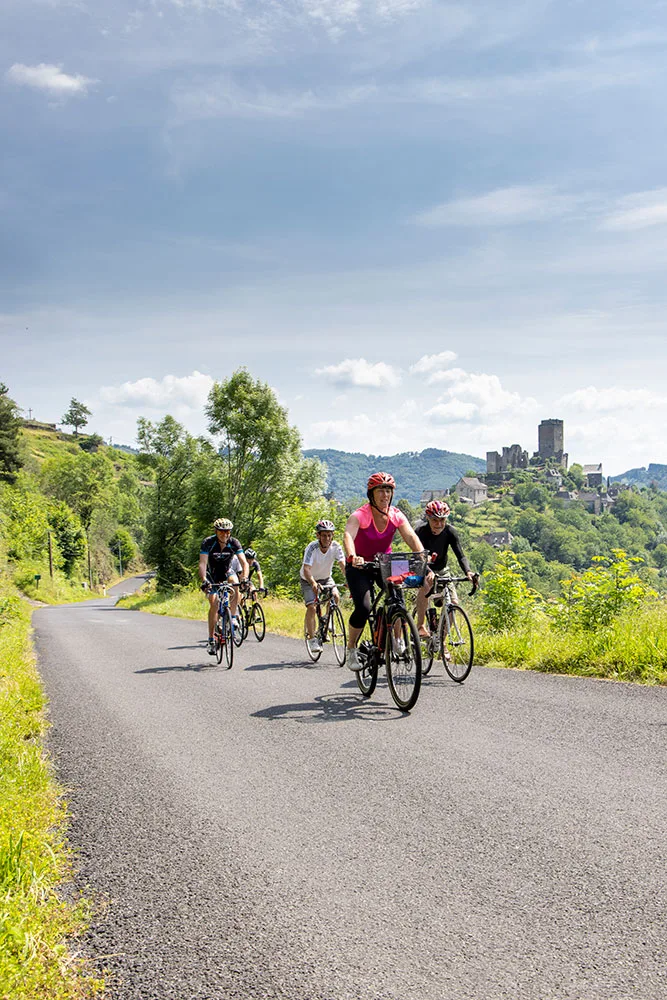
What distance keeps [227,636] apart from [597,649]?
18.2 ft

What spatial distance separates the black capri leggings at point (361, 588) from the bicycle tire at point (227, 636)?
4.16 metres

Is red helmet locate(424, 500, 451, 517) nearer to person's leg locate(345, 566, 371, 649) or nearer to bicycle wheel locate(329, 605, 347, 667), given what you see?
person's leg locate(345, 566, 371, 649)

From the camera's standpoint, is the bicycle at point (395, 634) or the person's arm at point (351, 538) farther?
the person's arm at point (351, 538)

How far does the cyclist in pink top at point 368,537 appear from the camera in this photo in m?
7.63

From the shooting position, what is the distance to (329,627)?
11.5 m

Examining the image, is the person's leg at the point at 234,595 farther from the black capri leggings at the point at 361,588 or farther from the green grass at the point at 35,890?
the green grass at the point at 35,890

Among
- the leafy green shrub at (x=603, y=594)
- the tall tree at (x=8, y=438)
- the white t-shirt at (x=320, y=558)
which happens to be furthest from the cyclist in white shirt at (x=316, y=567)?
the tall tree at (x=8, y=438)

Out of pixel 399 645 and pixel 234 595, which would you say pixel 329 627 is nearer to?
pixel 234 595

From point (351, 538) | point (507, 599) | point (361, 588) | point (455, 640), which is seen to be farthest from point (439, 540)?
point (507, 599)

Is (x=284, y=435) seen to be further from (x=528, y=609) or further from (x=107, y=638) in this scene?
(x=528, y=609)

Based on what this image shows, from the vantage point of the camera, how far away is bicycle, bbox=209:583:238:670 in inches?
455

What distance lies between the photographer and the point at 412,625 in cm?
694

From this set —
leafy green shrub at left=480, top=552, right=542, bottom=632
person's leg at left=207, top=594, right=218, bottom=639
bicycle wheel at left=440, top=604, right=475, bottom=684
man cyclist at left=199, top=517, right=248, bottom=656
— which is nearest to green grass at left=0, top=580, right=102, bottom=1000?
bicycle wheel at left=440, top=604, right=475, bottom=684

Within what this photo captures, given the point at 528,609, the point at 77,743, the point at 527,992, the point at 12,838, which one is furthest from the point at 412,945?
the point at 528,609
